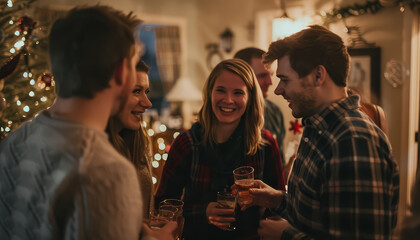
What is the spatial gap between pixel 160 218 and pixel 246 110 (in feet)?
3.36

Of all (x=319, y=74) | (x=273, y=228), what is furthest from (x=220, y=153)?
(x=319, y=74)

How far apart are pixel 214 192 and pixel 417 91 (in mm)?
3000

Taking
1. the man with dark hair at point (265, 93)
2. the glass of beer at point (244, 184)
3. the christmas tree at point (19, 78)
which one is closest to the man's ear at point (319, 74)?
the glass of beer at point (244, 184)

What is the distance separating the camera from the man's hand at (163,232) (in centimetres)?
122

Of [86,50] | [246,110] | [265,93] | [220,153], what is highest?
[86,50]

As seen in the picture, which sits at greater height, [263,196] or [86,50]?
[86,50]

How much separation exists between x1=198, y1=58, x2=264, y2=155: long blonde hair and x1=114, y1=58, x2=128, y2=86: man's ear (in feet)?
3.62

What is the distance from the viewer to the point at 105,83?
3.34 feet

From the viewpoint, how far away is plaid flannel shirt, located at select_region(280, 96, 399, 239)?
123cm

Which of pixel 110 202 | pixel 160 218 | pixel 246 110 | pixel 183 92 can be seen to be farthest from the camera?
pixel 183 92

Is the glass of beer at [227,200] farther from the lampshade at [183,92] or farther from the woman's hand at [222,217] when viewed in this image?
the lampshade at [183,92]

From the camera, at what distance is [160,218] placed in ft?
4.68

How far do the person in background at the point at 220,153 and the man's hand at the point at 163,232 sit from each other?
1.65 ft

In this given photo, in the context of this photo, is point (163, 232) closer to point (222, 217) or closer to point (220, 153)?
point (222, 217)
